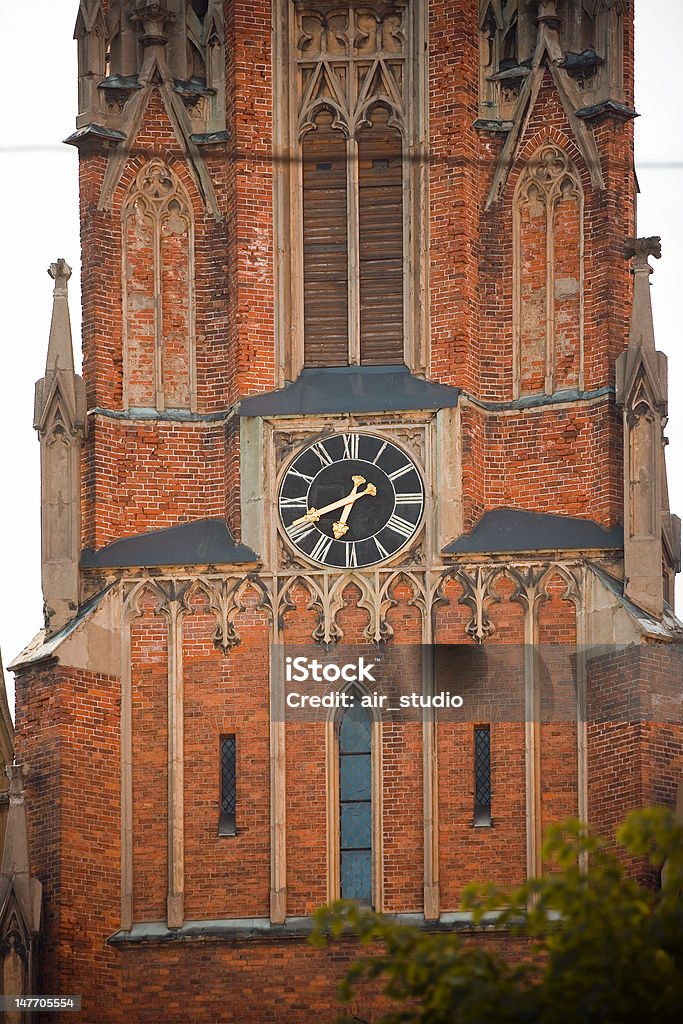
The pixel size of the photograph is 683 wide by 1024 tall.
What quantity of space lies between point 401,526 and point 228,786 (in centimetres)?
339

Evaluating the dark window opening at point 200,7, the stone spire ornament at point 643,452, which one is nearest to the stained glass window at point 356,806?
the stone spire ornament at point 643,452

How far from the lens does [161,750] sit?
37406 millimetres

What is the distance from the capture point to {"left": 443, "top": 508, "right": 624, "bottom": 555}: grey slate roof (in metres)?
37.3

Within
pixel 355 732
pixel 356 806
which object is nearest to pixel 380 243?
pixel 355 732

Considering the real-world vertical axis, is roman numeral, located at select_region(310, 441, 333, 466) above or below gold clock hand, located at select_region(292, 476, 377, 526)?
above

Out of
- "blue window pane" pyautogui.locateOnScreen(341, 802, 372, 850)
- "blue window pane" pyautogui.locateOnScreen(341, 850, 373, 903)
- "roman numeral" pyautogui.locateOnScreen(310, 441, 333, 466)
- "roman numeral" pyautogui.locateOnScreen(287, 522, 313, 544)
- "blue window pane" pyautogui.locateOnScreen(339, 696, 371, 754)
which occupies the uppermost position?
"roman numeral" pyautogui.locateOnScreen(310, 441, 333, 466)

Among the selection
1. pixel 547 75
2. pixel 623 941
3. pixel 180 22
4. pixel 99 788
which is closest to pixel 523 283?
pixel 547 75

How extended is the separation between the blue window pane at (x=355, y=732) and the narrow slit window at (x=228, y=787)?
118cm

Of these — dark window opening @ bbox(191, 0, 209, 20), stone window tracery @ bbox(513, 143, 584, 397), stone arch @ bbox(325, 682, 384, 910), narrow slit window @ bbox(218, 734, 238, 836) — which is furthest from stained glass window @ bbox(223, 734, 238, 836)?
dark window opening @ bbox(191, 0, 209, 20)

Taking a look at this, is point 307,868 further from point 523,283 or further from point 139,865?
point 523,283

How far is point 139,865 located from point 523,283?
7864 millimetres

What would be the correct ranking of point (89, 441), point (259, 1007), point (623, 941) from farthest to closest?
point (89, 441)
point (259, 1007)
point (623, 941)

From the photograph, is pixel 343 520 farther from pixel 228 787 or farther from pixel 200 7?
pixel 200 7

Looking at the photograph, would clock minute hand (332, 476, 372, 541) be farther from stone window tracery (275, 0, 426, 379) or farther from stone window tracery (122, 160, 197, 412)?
stone window tracery (122, 160, 197, 412)
